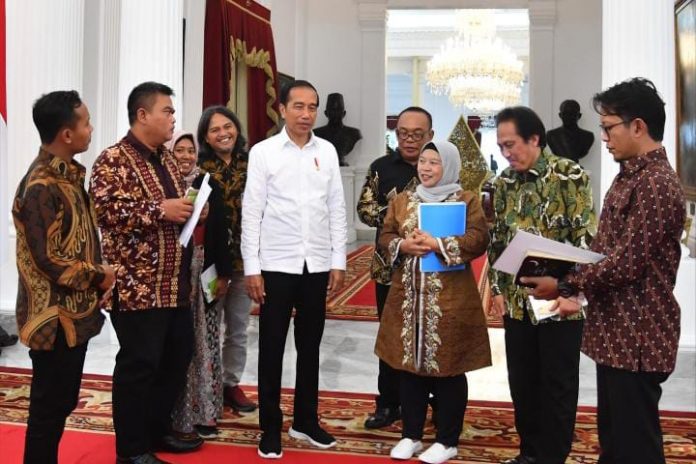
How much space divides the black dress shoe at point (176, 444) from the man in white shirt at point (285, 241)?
315mm

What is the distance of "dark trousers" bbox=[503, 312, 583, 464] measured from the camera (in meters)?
2.85

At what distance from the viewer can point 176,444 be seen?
3.26 meters

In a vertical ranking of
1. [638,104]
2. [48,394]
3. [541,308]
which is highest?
[638,104]

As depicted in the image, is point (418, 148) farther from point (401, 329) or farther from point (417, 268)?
point (401, 329)

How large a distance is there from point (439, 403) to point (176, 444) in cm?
119

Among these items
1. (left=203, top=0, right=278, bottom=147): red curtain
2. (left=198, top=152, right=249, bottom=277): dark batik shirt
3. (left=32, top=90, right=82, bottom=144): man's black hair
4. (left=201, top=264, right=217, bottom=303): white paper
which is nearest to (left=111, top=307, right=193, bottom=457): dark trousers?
(left=201, top=264, right=217, bottom=303): white paper

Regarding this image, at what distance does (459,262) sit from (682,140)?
4.70m

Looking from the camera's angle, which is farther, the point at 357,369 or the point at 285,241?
the point at 357,369

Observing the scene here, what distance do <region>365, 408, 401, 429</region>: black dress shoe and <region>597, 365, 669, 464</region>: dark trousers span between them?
157cm

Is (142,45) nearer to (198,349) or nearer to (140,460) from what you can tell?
(198,349)

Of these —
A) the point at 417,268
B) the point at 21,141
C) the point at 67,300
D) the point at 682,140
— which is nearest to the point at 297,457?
the point at 417,268

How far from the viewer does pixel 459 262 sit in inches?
121

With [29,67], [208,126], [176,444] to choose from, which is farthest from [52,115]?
[29,67]

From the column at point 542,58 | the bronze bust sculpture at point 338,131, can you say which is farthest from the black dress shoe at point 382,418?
the column at point 542,58
